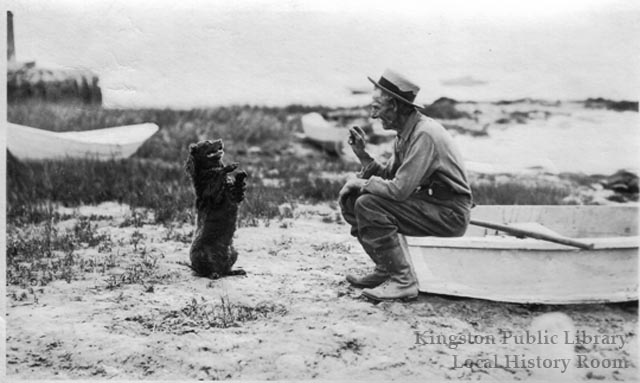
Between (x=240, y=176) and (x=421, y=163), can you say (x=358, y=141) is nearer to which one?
(x=421, y=163)

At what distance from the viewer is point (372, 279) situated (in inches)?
195

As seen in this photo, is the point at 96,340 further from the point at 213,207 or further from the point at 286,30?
the point at 286,30

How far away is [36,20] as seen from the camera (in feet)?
19.1

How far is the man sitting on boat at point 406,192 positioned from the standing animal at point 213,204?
2.99 ft

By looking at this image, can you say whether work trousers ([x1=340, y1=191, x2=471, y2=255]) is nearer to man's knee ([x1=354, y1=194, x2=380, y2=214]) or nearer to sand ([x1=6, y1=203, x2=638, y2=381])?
man's knee ([x1=354, y1=194, x2=380, y2=214])

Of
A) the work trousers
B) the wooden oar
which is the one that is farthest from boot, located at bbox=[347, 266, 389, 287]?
the wooden oar

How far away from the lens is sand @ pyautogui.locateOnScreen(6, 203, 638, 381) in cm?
395

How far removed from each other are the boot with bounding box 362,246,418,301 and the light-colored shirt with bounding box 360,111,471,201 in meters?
0.43

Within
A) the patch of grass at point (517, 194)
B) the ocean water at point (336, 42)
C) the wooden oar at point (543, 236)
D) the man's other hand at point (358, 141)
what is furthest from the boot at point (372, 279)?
the patch of grass at point (517, 194)

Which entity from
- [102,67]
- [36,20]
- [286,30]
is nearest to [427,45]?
[286,30]

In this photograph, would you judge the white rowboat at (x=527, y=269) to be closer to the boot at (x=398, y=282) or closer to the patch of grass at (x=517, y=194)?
the boot at (x=398, y=282)

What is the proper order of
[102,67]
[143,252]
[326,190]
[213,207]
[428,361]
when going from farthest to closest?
[326,190] < [102,67] < [143,252] < [213,207] < [428,361]

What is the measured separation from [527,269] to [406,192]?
980 mm

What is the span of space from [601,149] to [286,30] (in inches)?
152
